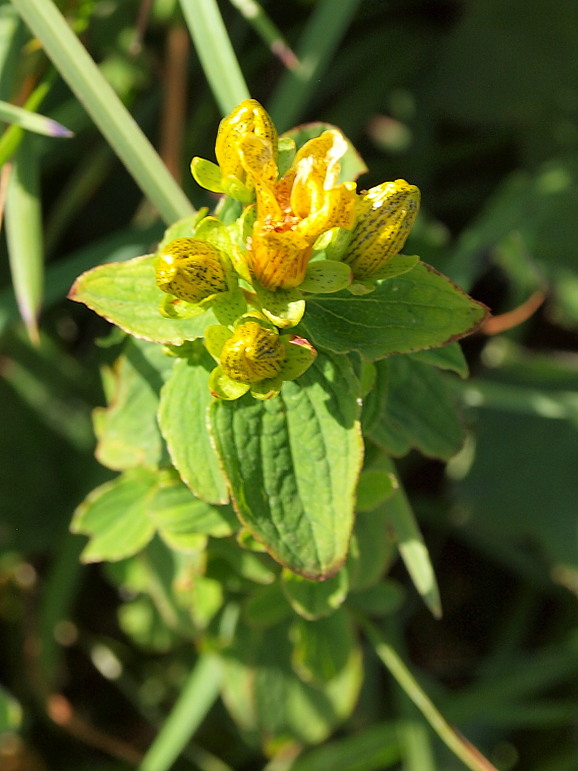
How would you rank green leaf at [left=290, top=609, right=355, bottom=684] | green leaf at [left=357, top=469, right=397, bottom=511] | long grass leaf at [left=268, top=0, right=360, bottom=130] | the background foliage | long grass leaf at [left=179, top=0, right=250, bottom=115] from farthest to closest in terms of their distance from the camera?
the background foliage → long grass leaf at [left=268, top=0, right=360, bottom=130] → green leaf at [left=290, top=609, right=355, bottom=684] → long grass leaf at [left=179, top=0, right=250, bottom=115] → green leaf at [left=357, top=469, right=397, bottom=511]

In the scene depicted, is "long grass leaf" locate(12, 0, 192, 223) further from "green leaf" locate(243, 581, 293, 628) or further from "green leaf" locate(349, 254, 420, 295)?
"green leaf" locate(243, 581, 293, 628)

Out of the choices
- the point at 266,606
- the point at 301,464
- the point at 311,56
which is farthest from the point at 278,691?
the point at 311,56

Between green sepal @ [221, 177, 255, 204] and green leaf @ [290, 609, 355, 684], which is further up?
green sepal @ [221, 177, 255, 204]

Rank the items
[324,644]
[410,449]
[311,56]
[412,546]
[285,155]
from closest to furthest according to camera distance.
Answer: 1. [285,155]
2. [412,546]
3. [324,644]
4. [311,56]
5. [410,449]

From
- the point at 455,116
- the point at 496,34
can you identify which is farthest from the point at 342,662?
the point at 496,34

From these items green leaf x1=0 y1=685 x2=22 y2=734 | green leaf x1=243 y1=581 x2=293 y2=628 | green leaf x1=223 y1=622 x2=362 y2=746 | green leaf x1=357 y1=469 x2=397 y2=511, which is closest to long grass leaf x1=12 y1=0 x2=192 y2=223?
green leaf x1=357 y1=469 x2=397 y2=511

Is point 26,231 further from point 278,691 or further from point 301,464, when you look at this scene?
point 278,691

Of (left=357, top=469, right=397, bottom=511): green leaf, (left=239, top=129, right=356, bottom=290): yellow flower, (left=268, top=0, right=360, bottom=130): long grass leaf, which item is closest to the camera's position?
(left=239, top=129, right=356, bottom=290): yellow flower
